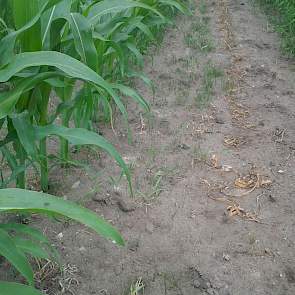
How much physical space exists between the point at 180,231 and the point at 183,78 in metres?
1.69

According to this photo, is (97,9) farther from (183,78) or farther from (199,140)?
(183,78)

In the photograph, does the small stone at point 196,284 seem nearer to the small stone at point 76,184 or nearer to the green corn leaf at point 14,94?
the small stone at point 76,184

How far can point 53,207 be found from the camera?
89cm

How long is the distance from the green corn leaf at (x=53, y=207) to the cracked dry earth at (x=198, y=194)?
0.86 metres

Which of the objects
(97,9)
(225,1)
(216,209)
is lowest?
(225,1)

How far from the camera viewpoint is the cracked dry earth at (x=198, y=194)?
1.80m

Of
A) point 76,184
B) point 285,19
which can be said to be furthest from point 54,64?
point 285,19

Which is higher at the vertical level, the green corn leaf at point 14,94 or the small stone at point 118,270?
the green corn leaf at point 14,94

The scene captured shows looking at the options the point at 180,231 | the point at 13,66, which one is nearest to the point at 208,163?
the point at 180,231

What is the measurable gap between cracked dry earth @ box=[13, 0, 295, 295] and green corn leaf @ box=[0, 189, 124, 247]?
86cm

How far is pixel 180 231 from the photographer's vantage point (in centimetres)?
203

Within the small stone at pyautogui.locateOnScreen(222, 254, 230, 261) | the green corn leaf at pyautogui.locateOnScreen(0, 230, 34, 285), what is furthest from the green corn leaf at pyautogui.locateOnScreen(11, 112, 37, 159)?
the small stone at pyautogui.locateOnScreen(222, 254, 230, 261)

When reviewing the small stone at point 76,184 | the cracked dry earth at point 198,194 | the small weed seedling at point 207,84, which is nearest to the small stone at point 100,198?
the cracked dry earth at point 198,194

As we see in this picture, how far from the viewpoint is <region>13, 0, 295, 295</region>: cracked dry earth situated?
5.92 ft
